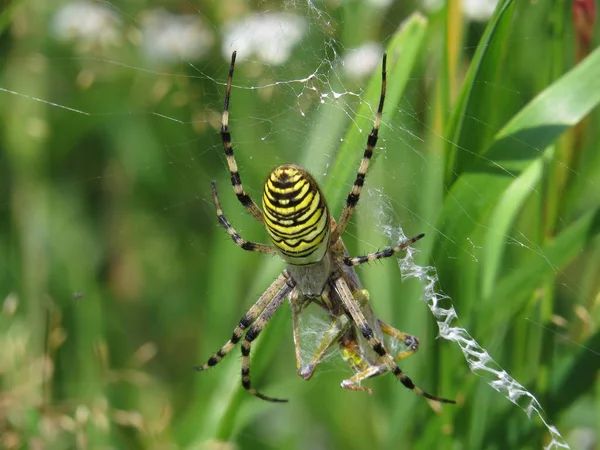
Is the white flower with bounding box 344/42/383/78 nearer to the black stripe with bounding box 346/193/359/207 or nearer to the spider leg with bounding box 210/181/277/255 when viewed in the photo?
the black stripe with bounding box 346/193/359/207

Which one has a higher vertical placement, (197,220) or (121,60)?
(121,60)

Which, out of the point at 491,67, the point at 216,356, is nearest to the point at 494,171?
the point at 491,67

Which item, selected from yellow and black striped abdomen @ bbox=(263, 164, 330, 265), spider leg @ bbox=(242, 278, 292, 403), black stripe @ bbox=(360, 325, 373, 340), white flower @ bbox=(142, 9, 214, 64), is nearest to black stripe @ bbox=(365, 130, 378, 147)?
yellow and black striped abdomen @ bbox=(263, 164, 330, 265)

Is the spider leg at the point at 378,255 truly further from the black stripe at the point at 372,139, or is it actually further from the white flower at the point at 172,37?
the white flower at the point at 172,37

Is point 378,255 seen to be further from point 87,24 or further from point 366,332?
point 87,24

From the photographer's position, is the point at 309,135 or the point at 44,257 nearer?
the point at 309,135

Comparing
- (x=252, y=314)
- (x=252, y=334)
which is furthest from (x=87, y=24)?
(x=252, y=334)

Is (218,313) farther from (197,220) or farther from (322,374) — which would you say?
(197,220)

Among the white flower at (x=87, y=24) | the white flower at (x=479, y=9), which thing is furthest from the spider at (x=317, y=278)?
the white flower at (x=87, y=24)
